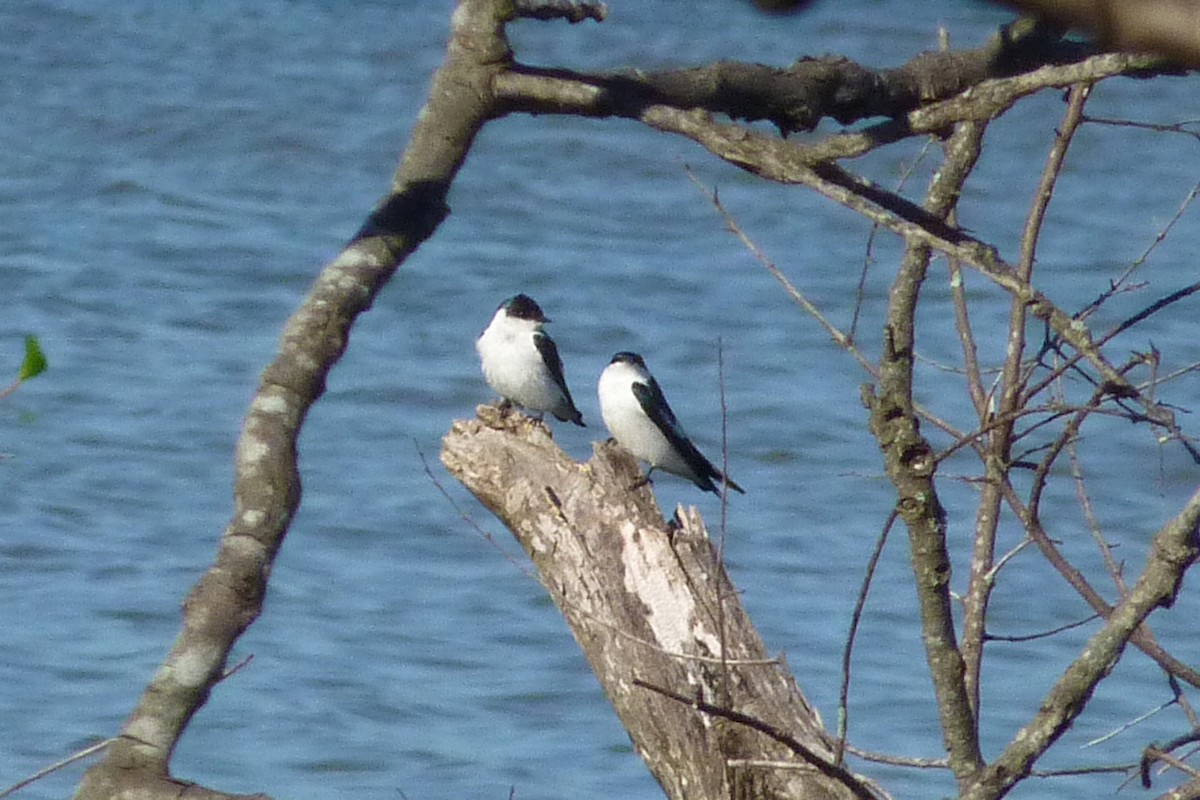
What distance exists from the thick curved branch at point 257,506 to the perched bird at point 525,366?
365 cm

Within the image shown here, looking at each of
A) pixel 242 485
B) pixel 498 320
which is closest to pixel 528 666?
pixel 498 320

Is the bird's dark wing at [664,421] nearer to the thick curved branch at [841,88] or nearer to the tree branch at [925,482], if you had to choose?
the tree branch at [925,482]

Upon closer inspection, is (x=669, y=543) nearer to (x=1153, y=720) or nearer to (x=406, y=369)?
(x=1153, y=720)

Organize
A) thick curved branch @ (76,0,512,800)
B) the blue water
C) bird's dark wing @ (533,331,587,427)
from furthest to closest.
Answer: the blue water → bird's dark wing @ (533,331,587,427) → thick curved branch @ (76,0,512,800)

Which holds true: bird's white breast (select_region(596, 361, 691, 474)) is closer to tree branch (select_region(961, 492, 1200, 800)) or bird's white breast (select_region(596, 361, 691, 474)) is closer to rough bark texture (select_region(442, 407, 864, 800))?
rough bark texture (select_region(442, 407, 864, 800))

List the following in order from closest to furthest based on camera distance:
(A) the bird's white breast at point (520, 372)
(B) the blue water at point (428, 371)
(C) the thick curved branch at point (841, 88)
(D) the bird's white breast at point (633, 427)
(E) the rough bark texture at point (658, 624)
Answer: (C) the thick curved branch at point (841, 88) < (E) the rough bark texture at point (658, 624) < (D) the bird's white breast at point (633, 427) < (A) the bird's white breast at point (520, 372) < (B) the blue water at point (428, 371)

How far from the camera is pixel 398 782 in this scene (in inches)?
258

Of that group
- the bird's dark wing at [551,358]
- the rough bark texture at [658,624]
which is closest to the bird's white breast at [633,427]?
the bird's dark wing at [551,358]

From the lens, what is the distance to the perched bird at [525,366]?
5734 mm

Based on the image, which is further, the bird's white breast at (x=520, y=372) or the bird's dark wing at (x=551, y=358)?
the bird's dark wing at (x=551, y=358)

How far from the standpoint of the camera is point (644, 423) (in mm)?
5586

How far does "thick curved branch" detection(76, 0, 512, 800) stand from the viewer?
1793 millimetres

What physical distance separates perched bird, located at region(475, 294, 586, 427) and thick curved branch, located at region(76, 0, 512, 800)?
365 cm

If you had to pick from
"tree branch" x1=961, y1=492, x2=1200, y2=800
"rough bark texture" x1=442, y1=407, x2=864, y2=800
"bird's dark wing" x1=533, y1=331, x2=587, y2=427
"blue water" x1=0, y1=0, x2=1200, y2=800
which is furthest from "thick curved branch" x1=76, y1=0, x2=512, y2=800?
"bird's dark wing" x1=533, y1=331, x2=587, y2=427
